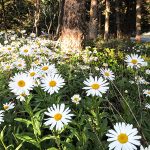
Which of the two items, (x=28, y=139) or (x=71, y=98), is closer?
(x=28, y=139)

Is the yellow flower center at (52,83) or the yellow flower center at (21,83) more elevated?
the yellow flower center at (21,83)

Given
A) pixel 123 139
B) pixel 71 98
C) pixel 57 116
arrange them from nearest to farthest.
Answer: pixel 123 139 < pixel 57 116 < pixel 71 98

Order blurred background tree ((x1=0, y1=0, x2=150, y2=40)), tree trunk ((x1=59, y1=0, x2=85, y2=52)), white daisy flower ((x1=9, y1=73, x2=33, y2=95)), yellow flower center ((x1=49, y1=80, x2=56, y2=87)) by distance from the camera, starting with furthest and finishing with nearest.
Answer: blurred background tree ((x1=0, y1=0, x2=150, y2=40)) < tree trunk ((x1=59, y1=0, x2=85, y2=52)) < yellow flower center ((x1=49, y1=80, x2=56, y2=87)) < white daisy flower ((x1=9, y1=73, x2=33, y2=95))

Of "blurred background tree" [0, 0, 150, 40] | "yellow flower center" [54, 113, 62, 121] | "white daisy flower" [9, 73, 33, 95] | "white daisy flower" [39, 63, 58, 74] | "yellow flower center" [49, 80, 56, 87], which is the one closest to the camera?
"yellow flower center" [54, 113, 62, 121]

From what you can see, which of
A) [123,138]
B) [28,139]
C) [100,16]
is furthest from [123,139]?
[100,16]

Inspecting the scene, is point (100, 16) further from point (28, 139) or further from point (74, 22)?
point (28, 139)

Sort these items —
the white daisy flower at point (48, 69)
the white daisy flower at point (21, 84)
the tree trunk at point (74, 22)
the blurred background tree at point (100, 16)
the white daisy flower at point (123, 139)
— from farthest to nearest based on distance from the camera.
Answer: the blurred background tree at point (100, 16) → the tree trunk at point (74, 22) → the white daisy flower at point (48, 69) → the white daisy flower at point (21, 84) → the white daisy flower at point (123, 139)

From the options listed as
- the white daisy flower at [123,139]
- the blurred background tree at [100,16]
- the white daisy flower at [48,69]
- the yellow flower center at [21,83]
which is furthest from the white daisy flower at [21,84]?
the blurred background tree at [100,16]

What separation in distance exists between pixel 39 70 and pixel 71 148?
29.9 inches

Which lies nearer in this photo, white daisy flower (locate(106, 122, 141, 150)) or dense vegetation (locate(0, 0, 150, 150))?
white daisy flower (locate(106, 122, 141, 150))

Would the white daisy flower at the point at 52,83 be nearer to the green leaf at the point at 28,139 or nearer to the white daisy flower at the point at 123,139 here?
the green leaf at the point at 28,139

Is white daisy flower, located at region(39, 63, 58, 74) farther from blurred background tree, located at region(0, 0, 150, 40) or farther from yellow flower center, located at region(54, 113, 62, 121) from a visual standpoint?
blurred background tree, located at region(0, 0, 150, 40)

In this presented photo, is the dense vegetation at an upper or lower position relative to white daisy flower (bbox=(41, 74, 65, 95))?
lower

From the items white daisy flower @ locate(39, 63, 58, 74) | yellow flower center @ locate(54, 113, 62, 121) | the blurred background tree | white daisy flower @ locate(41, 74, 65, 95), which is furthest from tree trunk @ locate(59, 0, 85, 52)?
the blurred background tree
